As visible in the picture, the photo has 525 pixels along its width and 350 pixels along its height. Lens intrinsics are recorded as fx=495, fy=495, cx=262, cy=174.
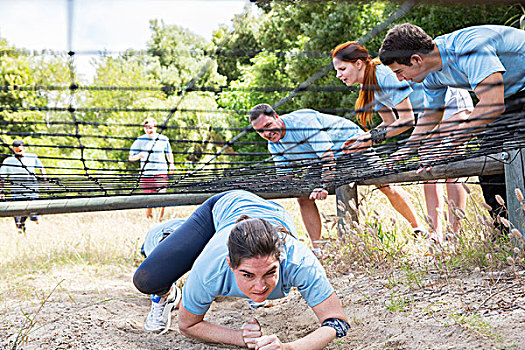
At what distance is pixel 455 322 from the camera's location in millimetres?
1954

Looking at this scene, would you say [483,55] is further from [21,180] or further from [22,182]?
[22,182]

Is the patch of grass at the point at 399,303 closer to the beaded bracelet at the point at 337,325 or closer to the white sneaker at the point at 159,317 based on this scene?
the beaded bracelet at the point at 337,325

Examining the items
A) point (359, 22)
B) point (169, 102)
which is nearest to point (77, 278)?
point (359, 22)

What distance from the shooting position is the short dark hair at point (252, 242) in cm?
182

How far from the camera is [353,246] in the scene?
133 inches

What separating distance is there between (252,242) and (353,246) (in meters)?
1.71

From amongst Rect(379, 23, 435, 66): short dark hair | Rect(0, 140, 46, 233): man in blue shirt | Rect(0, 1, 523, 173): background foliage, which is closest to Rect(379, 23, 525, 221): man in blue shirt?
Rect(379, 23, 435, 66): short dark hair

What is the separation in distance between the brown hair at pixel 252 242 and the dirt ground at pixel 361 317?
0.63m

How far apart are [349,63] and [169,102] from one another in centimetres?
1069

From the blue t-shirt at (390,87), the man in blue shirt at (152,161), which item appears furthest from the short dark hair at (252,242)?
the blue t-shirt at (390,87)

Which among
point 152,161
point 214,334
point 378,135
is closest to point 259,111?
point 152,161

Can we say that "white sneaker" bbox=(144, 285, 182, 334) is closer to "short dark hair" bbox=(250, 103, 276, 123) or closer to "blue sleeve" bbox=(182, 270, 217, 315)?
"blue sleeve" bbox=(182, 270, 217, 315)

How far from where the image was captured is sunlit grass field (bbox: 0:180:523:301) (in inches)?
104

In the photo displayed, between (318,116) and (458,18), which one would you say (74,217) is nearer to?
(318,116)
